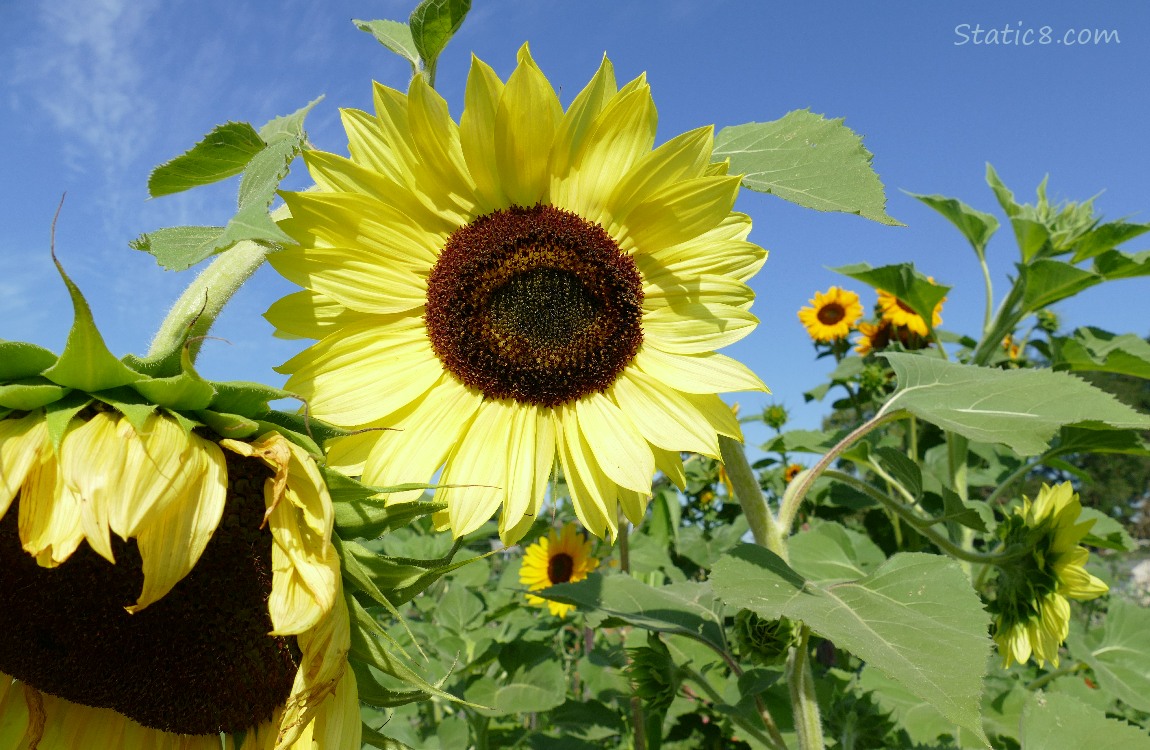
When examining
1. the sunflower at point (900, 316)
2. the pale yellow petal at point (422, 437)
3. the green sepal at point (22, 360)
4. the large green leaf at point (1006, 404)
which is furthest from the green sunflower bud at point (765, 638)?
the sunflower at point (900, 316)

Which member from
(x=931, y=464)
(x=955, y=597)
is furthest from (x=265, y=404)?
→ (x=931, y=464)

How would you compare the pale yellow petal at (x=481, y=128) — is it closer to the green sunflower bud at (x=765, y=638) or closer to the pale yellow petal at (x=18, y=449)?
the pale yellow petal at (x=18, y=449)

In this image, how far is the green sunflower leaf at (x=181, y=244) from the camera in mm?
967

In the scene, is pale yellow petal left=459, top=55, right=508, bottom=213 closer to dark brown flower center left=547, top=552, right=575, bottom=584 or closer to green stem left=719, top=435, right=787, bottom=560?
green stem left=719, top=435, right=787, bottom=560

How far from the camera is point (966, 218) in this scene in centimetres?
287

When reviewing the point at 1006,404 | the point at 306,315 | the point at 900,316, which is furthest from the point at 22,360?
the point at 900,316

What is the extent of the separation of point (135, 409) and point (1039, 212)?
3.06 meters

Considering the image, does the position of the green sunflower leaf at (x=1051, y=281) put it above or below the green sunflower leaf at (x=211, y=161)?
above

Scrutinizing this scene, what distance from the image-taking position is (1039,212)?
2.96m

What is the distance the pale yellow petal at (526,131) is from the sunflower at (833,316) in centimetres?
420

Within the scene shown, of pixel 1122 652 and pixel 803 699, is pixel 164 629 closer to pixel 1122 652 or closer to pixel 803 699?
pixel 803 699

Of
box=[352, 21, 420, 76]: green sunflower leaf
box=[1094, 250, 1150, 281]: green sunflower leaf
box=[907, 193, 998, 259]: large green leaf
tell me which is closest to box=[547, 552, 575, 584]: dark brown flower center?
box=[907, 193, 998, 259]: large green leaf

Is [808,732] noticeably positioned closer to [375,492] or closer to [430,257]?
[375,492]

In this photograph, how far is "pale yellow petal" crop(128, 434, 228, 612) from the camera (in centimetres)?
94
